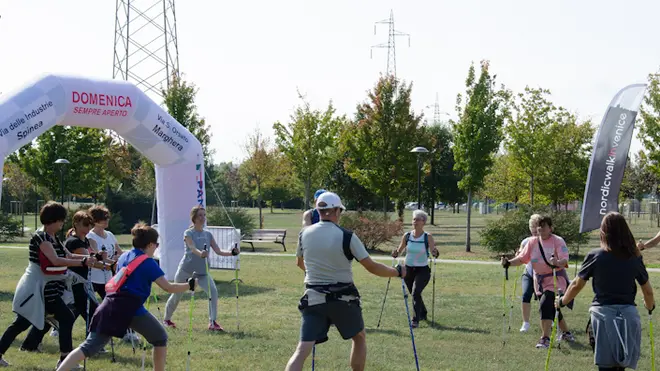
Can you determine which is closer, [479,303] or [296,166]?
[479,303]

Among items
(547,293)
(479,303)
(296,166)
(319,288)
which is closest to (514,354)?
(547,293)

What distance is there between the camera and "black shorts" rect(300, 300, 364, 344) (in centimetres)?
650

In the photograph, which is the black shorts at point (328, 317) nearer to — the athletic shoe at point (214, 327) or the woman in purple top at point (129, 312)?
the woman in purple top at point (129, 312)

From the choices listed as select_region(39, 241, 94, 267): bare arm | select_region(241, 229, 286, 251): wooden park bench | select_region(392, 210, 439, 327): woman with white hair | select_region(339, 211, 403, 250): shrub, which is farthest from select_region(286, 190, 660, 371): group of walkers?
select_region(241, 229, 286, 251): wooden park bench

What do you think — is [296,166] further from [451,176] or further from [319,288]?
[319,288]

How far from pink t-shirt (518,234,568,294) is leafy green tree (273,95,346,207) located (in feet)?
106

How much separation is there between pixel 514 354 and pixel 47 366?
5388mm

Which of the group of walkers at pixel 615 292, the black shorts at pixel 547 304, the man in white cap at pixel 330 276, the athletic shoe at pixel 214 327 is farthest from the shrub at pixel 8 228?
the group of walkers at pixel 615 292

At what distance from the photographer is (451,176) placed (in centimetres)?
6169

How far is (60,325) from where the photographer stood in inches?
308

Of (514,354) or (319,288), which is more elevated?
(319,288)

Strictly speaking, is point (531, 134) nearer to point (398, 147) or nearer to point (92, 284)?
point (398, 147)

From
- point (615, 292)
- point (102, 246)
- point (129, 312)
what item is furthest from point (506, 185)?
point (129, 312)

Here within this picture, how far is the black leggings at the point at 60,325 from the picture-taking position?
774 centimetres
